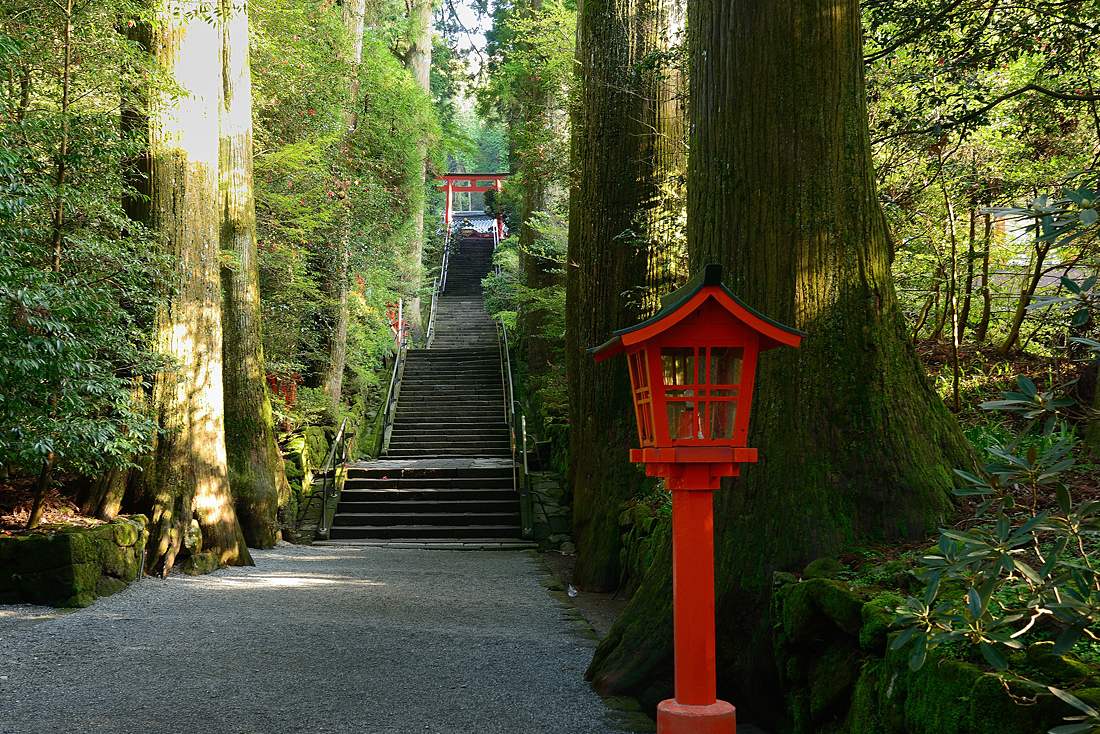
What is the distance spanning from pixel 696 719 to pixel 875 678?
A: 0.62 metres

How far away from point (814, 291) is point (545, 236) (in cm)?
1158

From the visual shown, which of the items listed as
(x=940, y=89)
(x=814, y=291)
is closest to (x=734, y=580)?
(x=814, y=291)

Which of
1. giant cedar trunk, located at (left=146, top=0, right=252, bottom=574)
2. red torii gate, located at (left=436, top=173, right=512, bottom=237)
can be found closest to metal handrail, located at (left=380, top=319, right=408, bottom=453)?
giant cedar trunk, located at (left=146, top=0, right=252, bottom=574)

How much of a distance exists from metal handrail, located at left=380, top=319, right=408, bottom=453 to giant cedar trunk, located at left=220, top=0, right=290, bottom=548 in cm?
498

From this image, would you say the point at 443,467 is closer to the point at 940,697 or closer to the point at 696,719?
the point at 696,719

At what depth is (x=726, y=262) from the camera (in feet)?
12.7

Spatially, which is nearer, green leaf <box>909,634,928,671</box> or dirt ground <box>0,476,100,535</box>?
green leaf <box>909,634,928,671</box>

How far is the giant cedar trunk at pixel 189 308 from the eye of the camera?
22.9 ft

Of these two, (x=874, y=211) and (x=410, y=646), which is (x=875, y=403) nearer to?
(x=874, y=211)

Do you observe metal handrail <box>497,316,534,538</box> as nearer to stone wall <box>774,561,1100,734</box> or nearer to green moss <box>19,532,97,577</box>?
green moss <box>19,532,97,577</box>

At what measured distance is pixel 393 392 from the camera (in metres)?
16.6

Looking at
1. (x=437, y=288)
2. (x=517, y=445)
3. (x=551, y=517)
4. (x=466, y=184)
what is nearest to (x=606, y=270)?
(x=551, y=517)

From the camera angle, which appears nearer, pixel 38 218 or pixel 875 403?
pixel 875 403

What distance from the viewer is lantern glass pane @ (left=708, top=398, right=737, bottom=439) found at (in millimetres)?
2709
